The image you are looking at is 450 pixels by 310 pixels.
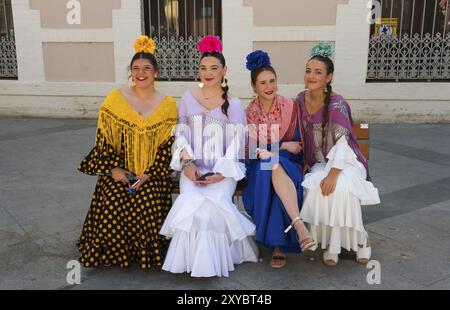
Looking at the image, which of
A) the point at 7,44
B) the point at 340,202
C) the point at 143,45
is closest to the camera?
the point at 340,202

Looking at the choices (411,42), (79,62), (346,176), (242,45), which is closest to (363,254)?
(346,176)

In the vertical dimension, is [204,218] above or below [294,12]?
below

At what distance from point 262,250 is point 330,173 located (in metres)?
0.88

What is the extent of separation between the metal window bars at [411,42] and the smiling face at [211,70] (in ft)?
18.9

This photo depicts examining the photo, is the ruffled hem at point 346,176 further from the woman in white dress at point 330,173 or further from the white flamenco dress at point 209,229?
the white flamenco dress at point 209,229

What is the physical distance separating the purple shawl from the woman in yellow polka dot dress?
3.47 feet

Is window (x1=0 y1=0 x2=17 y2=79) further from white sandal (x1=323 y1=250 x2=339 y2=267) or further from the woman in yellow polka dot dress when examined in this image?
white sandal (x1=323 y1=250 x2=339 y2=267)

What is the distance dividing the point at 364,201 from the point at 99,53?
23.2 ft

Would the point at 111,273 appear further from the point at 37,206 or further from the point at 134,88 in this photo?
the point at 37,206

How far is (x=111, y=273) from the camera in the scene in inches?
136

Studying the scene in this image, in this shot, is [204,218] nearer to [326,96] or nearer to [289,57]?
[326,96]

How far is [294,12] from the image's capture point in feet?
27.7
